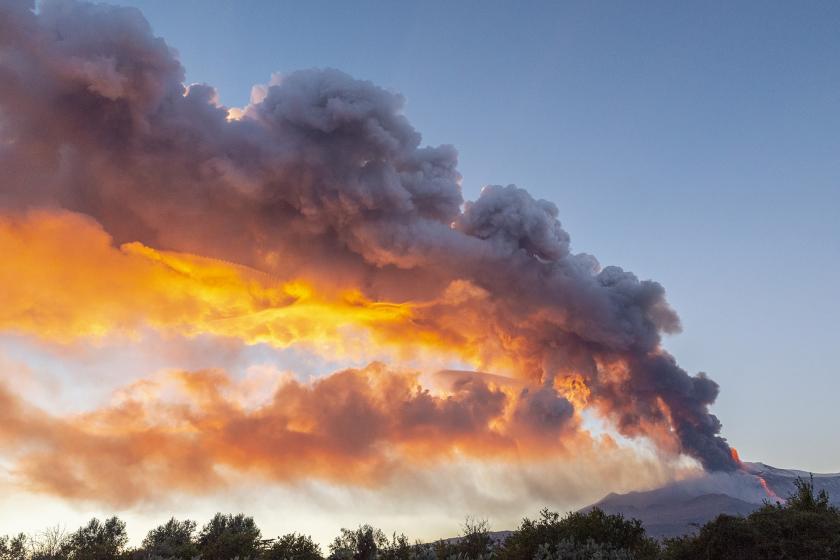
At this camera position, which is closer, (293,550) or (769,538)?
(769,538)

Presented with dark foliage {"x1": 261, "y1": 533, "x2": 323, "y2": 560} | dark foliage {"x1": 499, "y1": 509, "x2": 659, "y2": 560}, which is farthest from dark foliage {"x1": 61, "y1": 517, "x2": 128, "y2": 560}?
dark foliage {"x1": 499, "y1": 509, "x2": 659, "y2": 560}

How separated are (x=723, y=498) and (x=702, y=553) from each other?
196 metres

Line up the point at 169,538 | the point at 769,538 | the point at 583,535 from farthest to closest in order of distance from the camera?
the point at 169,538 → the point at 583,535 → the point at 769,538

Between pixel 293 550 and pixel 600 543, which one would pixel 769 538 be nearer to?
pixel 600 543

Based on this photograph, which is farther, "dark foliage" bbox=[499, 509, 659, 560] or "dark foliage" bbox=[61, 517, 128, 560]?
"dark foliage" bbox=[61, 517, 128, 560]

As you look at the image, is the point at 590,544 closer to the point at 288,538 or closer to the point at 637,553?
the point at 637,553

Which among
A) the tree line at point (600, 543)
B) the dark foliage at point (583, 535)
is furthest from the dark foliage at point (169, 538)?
the dark foliage at point (583, 535)

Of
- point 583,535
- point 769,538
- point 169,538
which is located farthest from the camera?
point 169,538

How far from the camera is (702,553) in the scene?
104 ft

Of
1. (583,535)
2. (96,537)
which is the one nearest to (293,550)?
(583,535)

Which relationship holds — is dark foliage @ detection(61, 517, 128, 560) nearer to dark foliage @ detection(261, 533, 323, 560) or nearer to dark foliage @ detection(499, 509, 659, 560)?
dark foliage @ detection(261, 533, 323, 560)

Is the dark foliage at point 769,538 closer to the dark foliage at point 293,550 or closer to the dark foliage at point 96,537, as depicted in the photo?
the dark foliage at point 293,550

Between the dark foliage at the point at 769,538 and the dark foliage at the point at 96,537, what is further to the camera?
the dark foliage at the point at 96,537

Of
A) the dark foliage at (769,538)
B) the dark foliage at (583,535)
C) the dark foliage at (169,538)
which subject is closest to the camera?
the dark foliage at (769,538)
